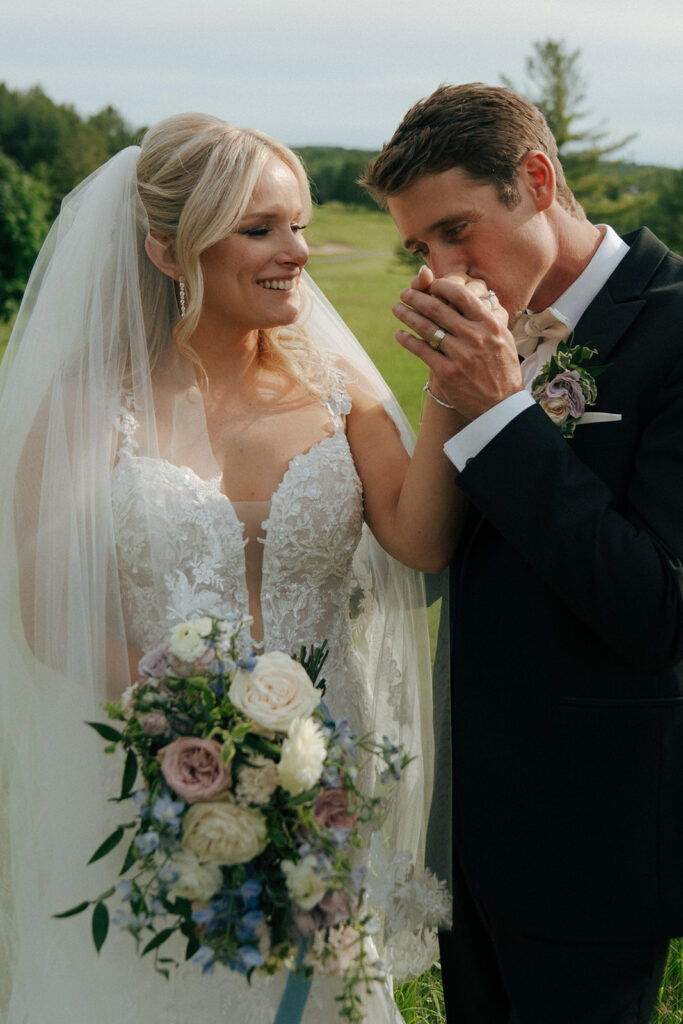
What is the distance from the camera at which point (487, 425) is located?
2.36 metres

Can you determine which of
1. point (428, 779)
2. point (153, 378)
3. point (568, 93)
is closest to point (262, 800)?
point (428, 779)

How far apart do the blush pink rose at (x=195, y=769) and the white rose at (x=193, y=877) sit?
0.11m

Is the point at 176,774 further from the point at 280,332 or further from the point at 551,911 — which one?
the point at 280,332

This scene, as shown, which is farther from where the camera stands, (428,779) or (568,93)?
(568,93)

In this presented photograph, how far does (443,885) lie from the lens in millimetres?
2926

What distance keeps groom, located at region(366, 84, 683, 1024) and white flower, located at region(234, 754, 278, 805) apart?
31.6 inches

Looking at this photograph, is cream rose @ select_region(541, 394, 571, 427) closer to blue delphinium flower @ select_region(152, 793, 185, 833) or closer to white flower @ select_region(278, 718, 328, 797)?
white flower @ select_region(278, 718, 328, 797)

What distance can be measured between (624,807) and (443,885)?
0.71 m

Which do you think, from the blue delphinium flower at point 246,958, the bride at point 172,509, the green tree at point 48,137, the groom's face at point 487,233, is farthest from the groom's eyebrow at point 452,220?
the green tree at point 48,137

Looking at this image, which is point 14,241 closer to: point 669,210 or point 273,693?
point 669,210

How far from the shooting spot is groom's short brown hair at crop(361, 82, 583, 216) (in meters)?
2.55

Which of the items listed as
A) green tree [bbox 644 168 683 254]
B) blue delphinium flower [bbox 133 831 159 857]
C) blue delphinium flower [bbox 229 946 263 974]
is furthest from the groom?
green tree [bbox 644 168 683 254]

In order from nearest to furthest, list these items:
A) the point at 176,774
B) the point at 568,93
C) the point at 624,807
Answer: the point at 176,774 < the point at 624,807 < the point at 568,93

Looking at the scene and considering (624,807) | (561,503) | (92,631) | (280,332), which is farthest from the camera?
(280,332)
